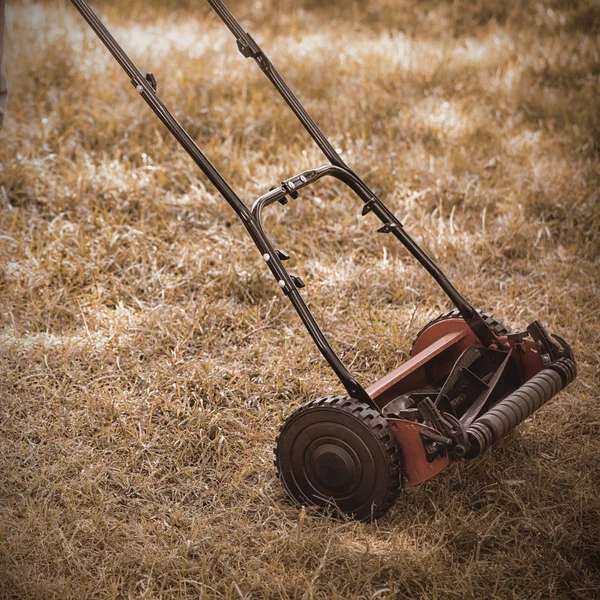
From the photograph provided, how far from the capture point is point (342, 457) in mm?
2414

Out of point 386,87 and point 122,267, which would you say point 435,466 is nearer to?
point 122,267

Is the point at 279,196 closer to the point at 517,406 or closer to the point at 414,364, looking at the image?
the point at 414,364

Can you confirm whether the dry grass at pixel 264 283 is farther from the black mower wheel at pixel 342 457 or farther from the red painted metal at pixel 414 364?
the red painted metal at pixel 414 364

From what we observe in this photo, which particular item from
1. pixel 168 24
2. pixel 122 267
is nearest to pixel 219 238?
pixel 122 267

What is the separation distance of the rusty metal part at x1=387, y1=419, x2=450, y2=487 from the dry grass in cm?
20

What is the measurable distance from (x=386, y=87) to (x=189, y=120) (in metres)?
1.16

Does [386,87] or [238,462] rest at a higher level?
[386,87]

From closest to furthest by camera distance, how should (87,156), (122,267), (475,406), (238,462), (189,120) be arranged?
(475,406)
(238,462)
(122,267)
(87,156)
(189,120)

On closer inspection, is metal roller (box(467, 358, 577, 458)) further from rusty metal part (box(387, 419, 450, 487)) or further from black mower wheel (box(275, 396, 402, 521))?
black mower wheel (box(275, 396, 402, 521))

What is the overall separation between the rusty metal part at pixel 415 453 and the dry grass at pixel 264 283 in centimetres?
20

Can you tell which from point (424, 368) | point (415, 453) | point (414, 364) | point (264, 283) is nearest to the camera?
point (415, 453)

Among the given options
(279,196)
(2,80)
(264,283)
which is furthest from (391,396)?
(2,80)

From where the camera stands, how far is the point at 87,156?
4.35 meters

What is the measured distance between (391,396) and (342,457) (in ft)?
1.45
